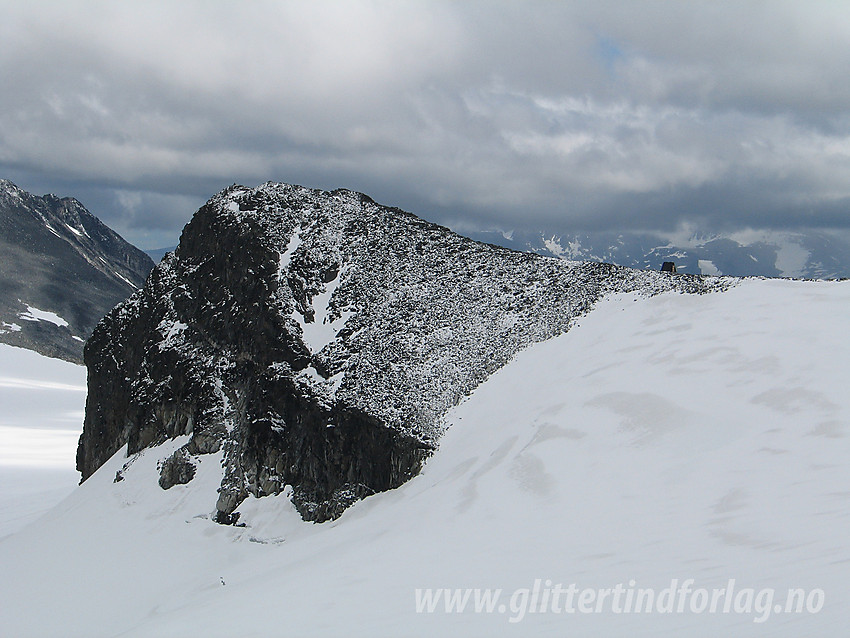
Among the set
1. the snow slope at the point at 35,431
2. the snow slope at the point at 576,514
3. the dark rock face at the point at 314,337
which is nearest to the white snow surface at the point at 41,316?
the snow slope at the point at 35,431

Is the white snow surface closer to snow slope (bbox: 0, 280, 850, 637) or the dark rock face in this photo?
the dark rock face

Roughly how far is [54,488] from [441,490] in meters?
39.5

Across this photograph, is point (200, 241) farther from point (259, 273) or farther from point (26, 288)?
point (26, 288)

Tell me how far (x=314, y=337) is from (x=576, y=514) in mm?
19057

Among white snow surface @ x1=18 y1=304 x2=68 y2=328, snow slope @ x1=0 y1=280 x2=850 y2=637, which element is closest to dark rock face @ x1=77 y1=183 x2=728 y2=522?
snow slope @ x1=0 y1=280 x2=850 y2=637

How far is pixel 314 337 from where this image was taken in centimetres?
2916

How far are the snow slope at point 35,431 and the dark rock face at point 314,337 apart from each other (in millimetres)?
7634

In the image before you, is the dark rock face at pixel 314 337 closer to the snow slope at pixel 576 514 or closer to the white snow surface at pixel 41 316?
the snow slope at pixel 576 514

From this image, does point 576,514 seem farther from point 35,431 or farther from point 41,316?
point 41,316

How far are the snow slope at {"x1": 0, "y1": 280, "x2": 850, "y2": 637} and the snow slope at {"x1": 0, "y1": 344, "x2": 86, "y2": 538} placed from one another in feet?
51.6

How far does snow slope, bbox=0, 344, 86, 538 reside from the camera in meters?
42.8

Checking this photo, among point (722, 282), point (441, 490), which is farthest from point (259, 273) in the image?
point (722, 282)

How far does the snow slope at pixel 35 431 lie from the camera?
42844mm

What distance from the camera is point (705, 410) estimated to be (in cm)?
1482
